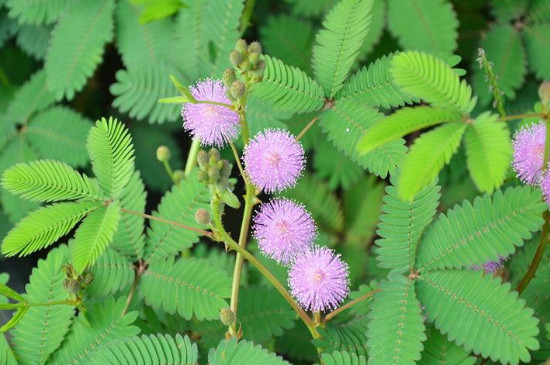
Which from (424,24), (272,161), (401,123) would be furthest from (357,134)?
(424,24)

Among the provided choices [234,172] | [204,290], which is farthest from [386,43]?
[204,290]

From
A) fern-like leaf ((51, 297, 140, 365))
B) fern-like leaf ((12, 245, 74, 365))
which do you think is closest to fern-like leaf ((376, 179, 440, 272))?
fern-like leaf ((51, 297, 140, 365))

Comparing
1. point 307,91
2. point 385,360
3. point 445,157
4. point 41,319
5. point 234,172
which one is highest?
point 445,157

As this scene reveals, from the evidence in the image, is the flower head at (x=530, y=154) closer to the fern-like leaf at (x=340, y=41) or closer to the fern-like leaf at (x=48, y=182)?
the fern-like leaf at (x=340, y=41)

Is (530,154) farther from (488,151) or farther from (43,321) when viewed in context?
(43,321)

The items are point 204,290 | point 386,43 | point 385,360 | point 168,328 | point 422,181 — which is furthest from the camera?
point 386,43

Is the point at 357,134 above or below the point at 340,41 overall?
below

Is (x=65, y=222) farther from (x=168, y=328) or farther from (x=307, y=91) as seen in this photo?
(x=307, y=91)
